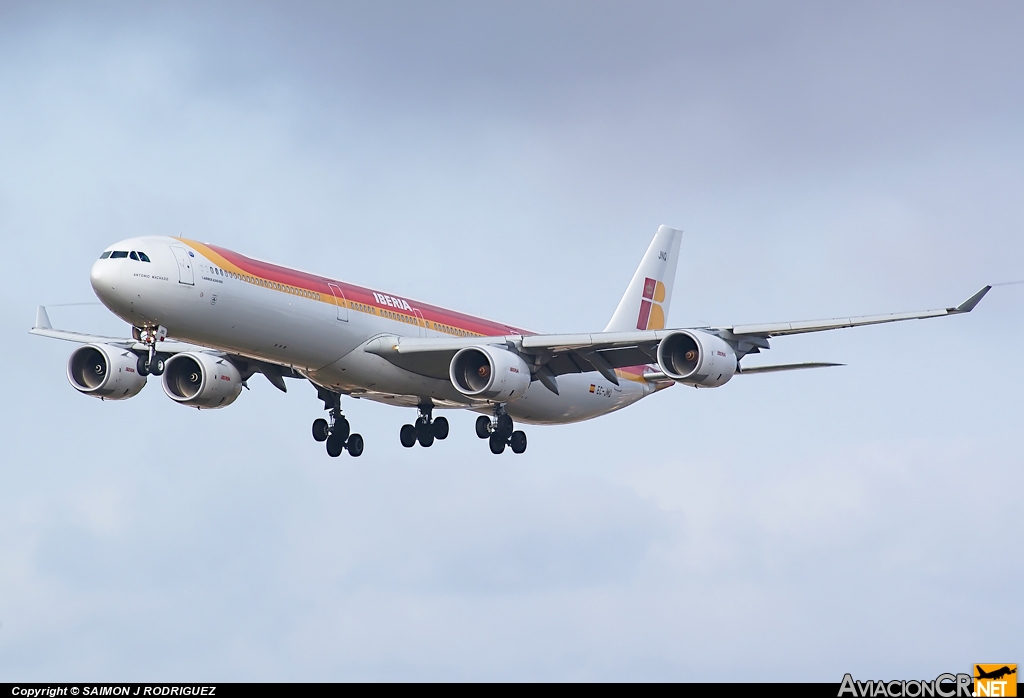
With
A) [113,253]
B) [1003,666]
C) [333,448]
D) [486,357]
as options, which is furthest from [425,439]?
[1003,666]

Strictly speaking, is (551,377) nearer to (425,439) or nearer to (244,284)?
(425,439)

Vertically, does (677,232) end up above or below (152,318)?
above

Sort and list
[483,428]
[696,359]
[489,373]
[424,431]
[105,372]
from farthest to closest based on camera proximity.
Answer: [424,431] < [483,428] < [105,372] < [489,373] < [696,359]

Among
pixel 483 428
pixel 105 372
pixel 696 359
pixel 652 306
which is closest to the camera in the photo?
pixel 696 359

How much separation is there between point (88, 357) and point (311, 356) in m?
9.69

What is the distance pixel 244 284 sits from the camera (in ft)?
145

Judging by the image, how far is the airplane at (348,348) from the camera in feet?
141

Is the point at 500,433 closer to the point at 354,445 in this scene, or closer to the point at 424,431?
the point at 424,431

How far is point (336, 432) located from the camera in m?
54.9

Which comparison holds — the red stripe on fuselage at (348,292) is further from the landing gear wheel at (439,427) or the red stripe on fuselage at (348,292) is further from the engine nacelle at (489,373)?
the landing gear wheel at (439,427)

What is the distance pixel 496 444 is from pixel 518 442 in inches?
38.2

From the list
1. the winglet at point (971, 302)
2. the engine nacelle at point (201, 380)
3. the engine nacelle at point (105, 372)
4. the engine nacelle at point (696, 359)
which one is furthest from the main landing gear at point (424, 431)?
the winglet at point (971, 302)

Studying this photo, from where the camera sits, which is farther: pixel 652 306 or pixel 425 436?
pixel 652 306

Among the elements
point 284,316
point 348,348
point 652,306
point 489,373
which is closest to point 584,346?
point 489,373
